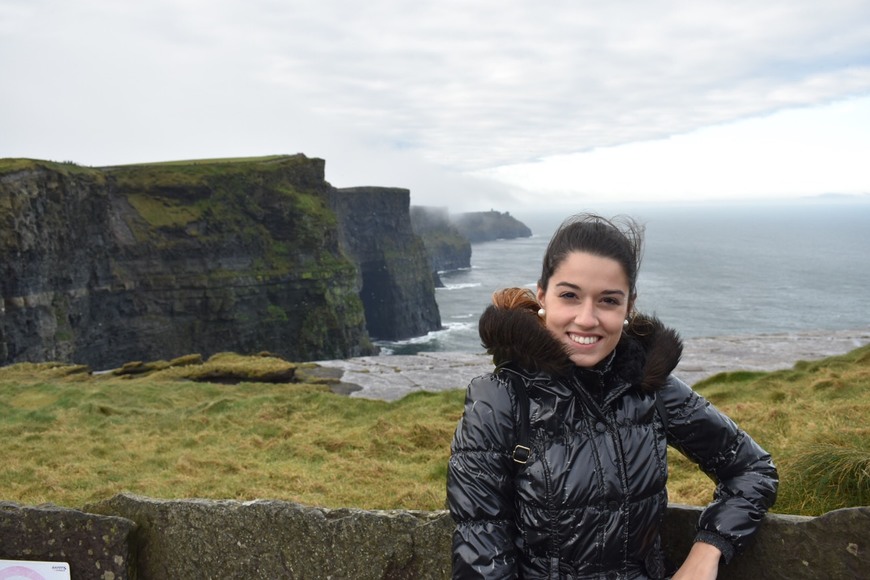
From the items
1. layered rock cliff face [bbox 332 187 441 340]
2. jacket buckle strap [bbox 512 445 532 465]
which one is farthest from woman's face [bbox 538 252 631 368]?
layered rock cliff face [bbox 332 187 441 340]

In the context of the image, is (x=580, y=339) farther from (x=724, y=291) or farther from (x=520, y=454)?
(x=724, y=291)

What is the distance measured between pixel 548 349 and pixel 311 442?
1120 cm

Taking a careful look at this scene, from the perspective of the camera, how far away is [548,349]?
3.33 meters

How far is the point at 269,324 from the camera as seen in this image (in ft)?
231

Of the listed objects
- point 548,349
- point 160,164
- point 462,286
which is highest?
point 160,164

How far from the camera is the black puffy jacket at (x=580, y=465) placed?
3172 mm

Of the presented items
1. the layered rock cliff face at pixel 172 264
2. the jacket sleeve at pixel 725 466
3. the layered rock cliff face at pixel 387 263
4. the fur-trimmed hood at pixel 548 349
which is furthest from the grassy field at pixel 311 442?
the layered rock cliff face at pixel 387 263

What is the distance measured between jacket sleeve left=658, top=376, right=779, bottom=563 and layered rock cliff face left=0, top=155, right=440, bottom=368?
52.8 meters

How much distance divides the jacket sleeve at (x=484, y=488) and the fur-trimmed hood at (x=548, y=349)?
20 cm

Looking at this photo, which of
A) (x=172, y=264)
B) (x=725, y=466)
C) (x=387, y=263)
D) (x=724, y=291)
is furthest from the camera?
(x=724, y=291)

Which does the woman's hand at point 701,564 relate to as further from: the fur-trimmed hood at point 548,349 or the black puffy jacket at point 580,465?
the fur-trimmed hood at point 548,349

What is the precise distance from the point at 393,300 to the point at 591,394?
329ft

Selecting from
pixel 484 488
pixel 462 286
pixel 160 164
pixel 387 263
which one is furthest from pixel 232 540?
pixel 462 286

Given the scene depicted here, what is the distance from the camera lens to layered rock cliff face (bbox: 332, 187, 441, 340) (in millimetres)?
102938
